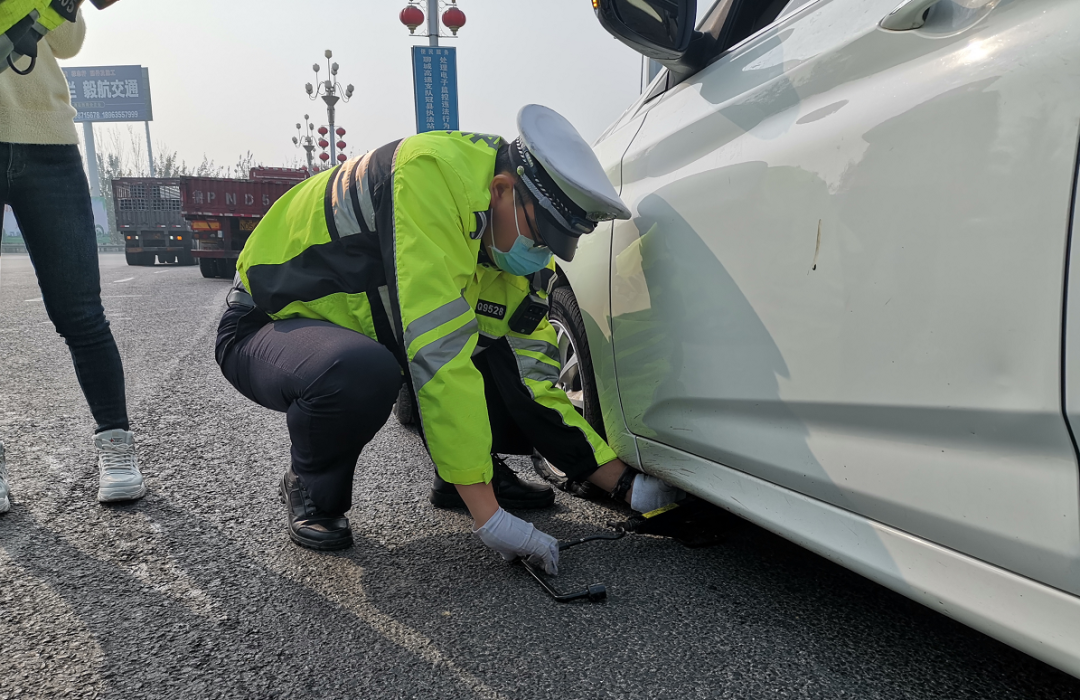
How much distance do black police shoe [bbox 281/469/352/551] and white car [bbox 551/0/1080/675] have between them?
804mm


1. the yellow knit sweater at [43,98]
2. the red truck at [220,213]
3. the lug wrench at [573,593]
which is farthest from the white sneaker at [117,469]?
the red truck at [220,213]

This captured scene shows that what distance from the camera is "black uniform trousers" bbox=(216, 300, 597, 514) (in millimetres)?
1664

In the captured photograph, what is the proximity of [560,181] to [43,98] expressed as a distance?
1.44 metres

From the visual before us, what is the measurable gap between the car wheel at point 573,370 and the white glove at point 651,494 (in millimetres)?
192

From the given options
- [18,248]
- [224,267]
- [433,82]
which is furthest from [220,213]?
[18,248]

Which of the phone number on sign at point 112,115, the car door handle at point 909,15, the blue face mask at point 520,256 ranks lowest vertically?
the blue face mask at point 520,256

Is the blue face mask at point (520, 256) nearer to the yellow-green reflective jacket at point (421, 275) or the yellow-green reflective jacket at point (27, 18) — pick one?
the yellow-green reflective jacket at point (421, 275)

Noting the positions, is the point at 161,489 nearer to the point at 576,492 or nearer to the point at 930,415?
the point at 576,492

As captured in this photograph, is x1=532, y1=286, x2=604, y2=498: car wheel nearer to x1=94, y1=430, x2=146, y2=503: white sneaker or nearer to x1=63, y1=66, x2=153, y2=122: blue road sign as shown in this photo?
x1=94, y1=430, x2=146, y2=503: white sneaker

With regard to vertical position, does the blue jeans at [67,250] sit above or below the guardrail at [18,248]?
above

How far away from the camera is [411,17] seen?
40.0 feet

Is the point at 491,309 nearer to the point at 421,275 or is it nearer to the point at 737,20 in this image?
the point at 421,275

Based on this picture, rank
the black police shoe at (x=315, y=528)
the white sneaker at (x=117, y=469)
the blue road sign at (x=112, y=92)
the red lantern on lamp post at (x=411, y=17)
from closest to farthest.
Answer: the black police shoe at (x=315, y=528)
the white sneaker at (x=117, y=469)
the red lantern on lamp post at (x=411, y=17)
the blue road sign at (x=112, y=92)

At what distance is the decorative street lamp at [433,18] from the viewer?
12148 mm
